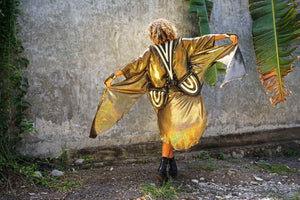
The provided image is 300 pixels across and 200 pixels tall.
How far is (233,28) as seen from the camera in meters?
4.64

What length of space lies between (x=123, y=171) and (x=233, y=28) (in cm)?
294

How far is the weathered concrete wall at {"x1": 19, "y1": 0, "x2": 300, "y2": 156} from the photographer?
3674 mm

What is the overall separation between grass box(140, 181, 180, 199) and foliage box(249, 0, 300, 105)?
7.69 feet

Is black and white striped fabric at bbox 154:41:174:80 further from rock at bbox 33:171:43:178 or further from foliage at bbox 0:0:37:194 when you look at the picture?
rock at bbox 33:171:43:178

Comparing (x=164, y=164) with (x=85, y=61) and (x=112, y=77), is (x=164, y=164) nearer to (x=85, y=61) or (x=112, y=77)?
(x=112, y=77)

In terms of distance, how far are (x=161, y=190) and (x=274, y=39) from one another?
297cm

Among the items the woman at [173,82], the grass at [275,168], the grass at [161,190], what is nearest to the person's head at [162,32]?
the woman at [173,82]

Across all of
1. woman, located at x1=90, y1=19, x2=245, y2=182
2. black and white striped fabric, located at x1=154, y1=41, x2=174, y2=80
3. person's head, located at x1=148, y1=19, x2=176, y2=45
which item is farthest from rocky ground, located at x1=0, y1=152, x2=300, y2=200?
person's head, located at x1=148, y1=19, x2=176, y2=45

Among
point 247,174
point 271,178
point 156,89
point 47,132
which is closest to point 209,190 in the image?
point 247,174

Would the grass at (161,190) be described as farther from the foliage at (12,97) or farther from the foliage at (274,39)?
the foliage at (274,39)

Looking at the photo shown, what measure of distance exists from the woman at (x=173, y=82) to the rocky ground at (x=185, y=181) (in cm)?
32

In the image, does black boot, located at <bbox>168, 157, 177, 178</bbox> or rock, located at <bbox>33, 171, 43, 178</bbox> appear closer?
rock, located at <bbox>33, 171, 43, 178</bbox>

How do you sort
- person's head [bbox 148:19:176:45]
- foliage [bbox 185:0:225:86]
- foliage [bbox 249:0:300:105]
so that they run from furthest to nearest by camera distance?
1. foliage [bbox 249:0:300:105]
2. foliage [bbox 185:0:225:86]
3. person's head [bbox 148:19:176:45]

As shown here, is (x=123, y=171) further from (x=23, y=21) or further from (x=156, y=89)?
(x=23, y=21)
